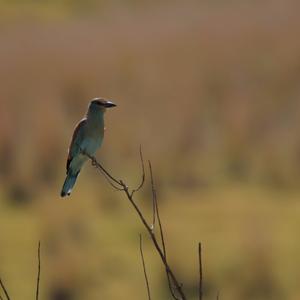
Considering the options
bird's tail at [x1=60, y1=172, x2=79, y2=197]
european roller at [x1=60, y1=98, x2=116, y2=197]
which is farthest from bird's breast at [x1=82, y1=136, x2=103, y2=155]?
bird's tail at [x1=60, y1=172, x2=79, y2=197]

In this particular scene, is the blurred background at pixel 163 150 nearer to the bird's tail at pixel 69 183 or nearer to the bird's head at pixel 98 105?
the bird's head at pixel 98 105

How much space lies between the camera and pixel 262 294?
859 centimetres

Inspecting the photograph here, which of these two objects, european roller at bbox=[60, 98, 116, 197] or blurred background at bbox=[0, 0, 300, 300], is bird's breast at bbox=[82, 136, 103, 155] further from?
blurred background at bbox=[0, 0, 300, 300]

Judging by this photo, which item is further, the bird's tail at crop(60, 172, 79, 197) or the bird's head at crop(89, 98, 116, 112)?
the bird's head at crop(89, 98, 116, 112)

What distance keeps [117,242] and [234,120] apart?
2.86 metres

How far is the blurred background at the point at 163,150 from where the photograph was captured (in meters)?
8.79

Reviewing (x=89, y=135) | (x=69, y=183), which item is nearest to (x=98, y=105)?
(x=89, y=135)

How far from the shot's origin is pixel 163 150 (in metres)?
11.4

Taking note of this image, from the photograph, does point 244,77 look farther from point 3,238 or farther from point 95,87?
point 3,238

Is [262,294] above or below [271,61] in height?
below

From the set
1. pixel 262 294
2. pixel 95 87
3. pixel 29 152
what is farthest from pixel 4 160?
pixel 262 294

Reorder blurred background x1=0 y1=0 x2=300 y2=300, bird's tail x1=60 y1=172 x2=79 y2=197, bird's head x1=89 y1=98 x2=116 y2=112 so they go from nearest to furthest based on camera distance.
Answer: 1. bird's tail x1=60 y1=172 x2=79 y2=197
2. bird's head x1=89 y1=98 x2=116 y2=112
3. blurred background x1=0 y1=0 x2=300 y2=300

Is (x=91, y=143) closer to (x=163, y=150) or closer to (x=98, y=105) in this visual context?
(x=98, y=105)

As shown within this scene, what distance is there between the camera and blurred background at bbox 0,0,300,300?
8.79 m
